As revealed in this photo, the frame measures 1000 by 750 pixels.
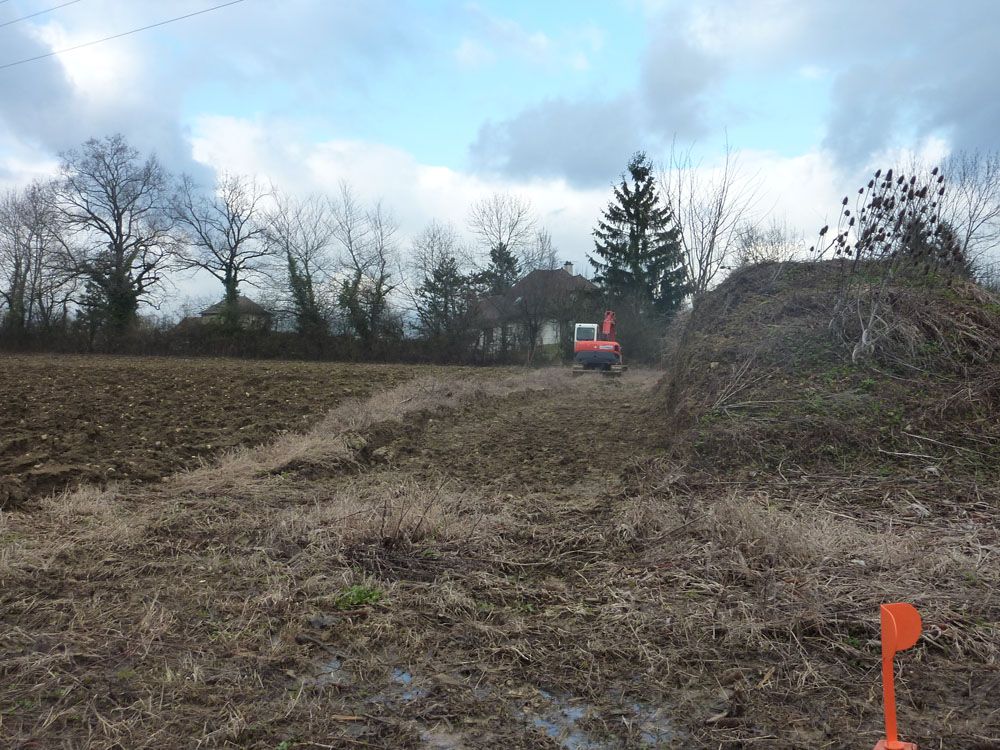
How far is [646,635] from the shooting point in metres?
3.27

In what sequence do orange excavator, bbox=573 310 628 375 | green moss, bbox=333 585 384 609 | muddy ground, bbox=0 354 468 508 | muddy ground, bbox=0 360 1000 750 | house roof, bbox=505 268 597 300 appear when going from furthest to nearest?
house roof, bbox=505 268 597 300 → orange excavator, bbox=573 310 628 375 → muddy ground, bbox=0 354 468 508 → green moss, bbox=333 585 384 609 → muddy ground, bbox=0 360 1000 750

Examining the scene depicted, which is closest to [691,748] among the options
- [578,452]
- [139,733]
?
[139,733]

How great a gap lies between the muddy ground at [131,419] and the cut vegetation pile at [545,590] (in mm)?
747

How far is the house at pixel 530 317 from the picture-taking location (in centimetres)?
3591

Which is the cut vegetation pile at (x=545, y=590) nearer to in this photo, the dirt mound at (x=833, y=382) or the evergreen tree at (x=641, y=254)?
the dirt mound at (x=833, y=382)

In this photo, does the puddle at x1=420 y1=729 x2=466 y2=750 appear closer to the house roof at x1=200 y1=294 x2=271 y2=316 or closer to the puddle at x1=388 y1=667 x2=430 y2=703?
the puddle at x1=388 y1=667 x2=430 y2=703

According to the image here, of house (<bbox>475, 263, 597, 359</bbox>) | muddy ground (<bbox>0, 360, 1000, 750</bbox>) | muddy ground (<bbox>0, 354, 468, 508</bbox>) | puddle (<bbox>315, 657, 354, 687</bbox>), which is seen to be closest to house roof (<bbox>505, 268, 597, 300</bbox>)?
house (<bbox>475, 263, 597, 359</bbox>)

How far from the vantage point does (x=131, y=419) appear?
32.8 feet

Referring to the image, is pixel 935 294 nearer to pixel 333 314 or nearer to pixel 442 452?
pixel 442 452

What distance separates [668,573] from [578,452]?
437 centimetres

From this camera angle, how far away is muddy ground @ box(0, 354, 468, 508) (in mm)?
6883

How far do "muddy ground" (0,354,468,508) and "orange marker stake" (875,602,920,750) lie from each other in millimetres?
6435

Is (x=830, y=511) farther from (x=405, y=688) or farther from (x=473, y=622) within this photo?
(x=405, y=688)

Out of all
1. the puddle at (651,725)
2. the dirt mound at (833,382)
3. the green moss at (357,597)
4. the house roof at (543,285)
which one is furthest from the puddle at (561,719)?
the house roof at (543,285)
